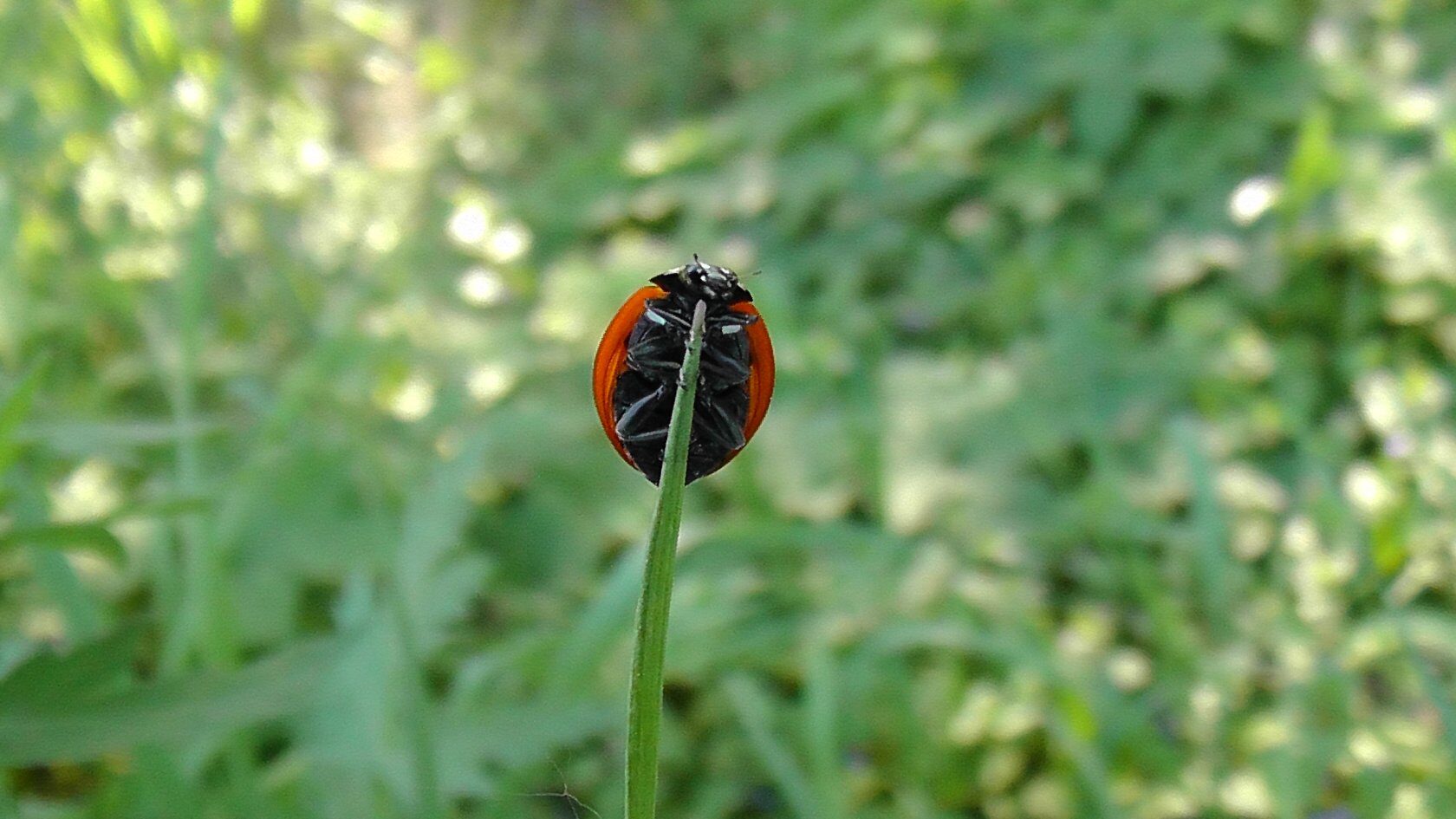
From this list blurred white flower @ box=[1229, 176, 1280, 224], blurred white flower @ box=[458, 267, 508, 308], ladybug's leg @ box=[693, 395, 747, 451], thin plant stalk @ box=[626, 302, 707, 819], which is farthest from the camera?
blurred white flower @ box=[458, 267, 508, 308]

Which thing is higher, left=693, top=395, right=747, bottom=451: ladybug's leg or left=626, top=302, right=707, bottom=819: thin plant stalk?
left=693, top=395, right=747, bottom=451: ladybug's leg

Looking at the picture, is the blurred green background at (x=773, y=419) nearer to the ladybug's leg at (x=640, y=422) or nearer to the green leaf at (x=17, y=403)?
the green leaf at (x=17, y=403)

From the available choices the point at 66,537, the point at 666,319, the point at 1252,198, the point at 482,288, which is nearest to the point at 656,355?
the point at 666,319

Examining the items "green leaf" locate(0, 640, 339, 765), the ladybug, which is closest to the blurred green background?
"green leaf" locate(0, 640, 339, 765)

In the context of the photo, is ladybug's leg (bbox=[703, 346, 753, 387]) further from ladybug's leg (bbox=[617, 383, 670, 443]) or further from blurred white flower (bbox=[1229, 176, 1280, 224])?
blurred white flower (bbox=[1229, 176, 1280, 224])

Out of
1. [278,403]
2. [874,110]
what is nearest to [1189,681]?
[278,403]

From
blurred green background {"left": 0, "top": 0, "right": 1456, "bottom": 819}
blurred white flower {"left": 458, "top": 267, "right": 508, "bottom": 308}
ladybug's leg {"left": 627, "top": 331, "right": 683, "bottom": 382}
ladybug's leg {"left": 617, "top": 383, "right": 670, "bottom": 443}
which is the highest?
blurred white flower {"left": 458, "top": 267, "right": 508, "bottom": 308}

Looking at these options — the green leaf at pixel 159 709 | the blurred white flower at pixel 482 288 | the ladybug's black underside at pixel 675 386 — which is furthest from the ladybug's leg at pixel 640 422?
the blurred white flower at pixel 482 288

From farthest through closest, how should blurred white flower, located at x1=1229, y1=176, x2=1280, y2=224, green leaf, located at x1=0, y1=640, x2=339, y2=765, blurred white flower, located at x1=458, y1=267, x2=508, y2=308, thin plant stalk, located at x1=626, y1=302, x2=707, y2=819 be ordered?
blurred white flower, located at x1=458, y1=267, x2=508, y2=308 → blurred white flower, located at x1=1229, y1=176, x2=1280, y2=224 → green leaf, located at x1=0, y1=640, x2=339, y2=765 → thin plant stalk, located at x1=626, y1=302, x2=707, y2=819
